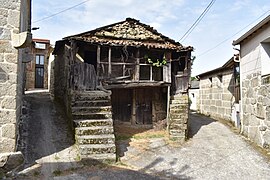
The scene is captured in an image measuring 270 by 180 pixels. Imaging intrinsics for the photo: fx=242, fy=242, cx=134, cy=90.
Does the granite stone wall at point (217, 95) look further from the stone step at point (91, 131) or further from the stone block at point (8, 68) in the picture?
the stone block at point (8, 68)

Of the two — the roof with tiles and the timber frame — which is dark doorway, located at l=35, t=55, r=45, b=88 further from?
the roof with tiles

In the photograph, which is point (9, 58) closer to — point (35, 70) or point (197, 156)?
point (197, 156)

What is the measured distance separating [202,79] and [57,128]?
12165 mm

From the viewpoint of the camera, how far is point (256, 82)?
795cm

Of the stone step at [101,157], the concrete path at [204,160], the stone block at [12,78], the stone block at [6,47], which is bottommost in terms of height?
the concrete path at [204,160]

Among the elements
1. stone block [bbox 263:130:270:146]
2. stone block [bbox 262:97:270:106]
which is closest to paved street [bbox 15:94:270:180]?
stone block [bbox 263:130:270:146]

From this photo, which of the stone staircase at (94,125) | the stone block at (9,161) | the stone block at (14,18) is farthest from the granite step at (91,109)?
the stone block at (14,18)

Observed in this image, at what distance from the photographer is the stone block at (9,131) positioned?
4.64 metres

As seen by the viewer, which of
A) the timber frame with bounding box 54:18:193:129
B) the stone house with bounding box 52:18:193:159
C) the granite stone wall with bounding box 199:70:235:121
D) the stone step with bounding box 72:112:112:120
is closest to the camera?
the stone step with bounding box 72:112:112:120

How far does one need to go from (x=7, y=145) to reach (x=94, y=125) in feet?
7.92

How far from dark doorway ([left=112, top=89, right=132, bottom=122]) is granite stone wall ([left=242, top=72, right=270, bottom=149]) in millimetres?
4993

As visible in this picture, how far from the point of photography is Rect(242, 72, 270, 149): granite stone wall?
722 centimetres

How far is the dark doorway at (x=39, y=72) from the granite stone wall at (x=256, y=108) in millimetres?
16401

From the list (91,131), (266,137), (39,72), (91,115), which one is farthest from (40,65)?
(266,137)
